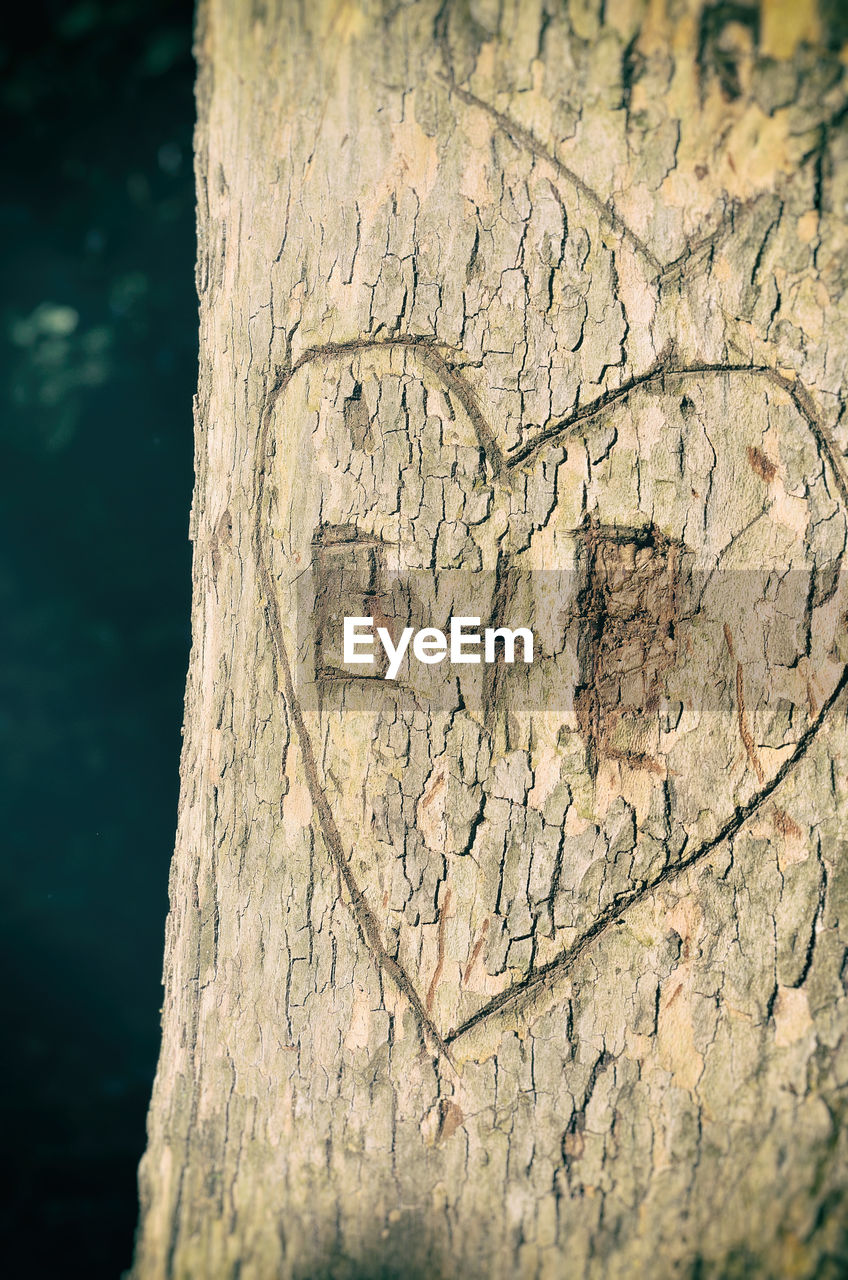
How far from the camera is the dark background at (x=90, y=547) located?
6.77 ft

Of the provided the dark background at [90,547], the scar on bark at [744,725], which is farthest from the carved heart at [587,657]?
the dark background at [90,547]

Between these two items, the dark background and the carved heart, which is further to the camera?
the dark background

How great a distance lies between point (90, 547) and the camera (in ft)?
7.09

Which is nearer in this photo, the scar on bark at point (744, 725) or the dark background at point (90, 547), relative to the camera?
the scar on bark at point (744, 725)

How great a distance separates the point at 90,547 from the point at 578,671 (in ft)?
5.24

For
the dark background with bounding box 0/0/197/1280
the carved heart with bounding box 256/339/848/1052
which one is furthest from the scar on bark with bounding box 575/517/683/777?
the dark background with bounding box 0/0/197/1280

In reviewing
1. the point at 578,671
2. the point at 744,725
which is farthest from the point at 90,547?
the point at 744,725

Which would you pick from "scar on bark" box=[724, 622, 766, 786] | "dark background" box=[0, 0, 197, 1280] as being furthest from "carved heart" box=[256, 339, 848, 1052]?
"dark background" box=[0, 0, 197, 1280]

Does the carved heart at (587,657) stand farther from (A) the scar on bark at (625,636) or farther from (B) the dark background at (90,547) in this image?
(B) the dark background at (90,547)

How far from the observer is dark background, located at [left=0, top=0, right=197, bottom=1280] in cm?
206

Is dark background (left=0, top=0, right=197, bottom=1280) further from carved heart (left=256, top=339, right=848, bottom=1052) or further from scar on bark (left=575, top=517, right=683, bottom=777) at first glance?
scar on bark (left=575, top=517, right=683, bottom=777)

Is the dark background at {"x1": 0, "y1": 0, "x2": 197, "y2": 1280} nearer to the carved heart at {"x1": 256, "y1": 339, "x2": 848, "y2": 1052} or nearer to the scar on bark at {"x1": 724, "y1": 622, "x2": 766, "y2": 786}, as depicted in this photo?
the carved heart at {"x1": 256, "y1": 339, "x2": 848, "y2": 1052}

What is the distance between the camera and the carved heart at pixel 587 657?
0.93 m

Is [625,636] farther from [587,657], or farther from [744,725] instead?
[744,725]
